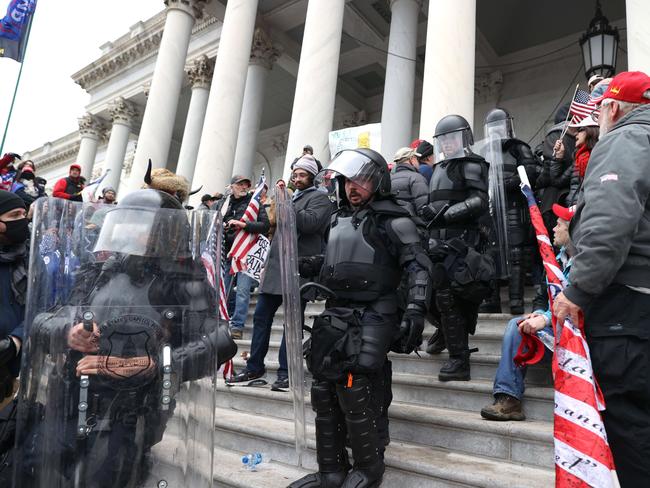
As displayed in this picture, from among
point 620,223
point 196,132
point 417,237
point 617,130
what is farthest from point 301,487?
point 196,132

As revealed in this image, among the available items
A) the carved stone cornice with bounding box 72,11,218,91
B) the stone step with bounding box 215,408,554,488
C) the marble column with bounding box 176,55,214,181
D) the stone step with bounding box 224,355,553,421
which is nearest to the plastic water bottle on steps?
the stone step with bounding box 215,408,554,488

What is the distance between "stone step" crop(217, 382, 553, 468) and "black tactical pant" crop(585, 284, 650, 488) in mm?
1004

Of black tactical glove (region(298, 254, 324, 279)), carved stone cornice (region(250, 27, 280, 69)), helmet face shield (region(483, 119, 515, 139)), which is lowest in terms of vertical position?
black tactical glove (region(298, 254, 324, 279))

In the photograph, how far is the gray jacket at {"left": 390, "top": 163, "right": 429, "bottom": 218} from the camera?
182 inches

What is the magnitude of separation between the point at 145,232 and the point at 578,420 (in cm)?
183

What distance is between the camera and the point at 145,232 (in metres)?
1.87

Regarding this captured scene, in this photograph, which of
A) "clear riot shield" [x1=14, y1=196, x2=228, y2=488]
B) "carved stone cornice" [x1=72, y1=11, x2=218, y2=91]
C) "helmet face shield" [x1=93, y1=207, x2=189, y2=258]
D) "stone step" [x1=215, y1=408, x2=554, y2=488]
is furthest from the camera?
"carved stone cornice" [x1=72, y1=11, x2=218, y2=91]

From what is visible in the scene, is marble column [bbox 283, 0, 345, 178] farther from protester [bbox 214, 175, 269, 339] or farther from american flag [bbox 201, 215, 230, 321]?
american flag [bbox 201, 215, 230, 321]

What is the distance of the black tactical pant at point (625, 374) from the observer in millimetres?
1765

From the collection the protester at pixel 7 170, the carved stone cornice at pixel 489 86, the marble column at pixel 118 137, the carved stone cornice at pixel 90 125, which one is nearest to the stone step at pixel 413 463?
the protester at pixel 7 170

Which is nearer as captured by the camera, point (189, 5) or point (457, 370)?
point (457, 370)

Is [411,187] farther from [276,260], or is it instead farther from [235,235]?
[235,235]

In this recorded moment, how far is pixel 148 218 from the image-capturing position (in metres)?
1.91

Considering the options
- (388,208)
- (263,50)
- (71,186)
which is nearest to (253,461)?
(388,208)
